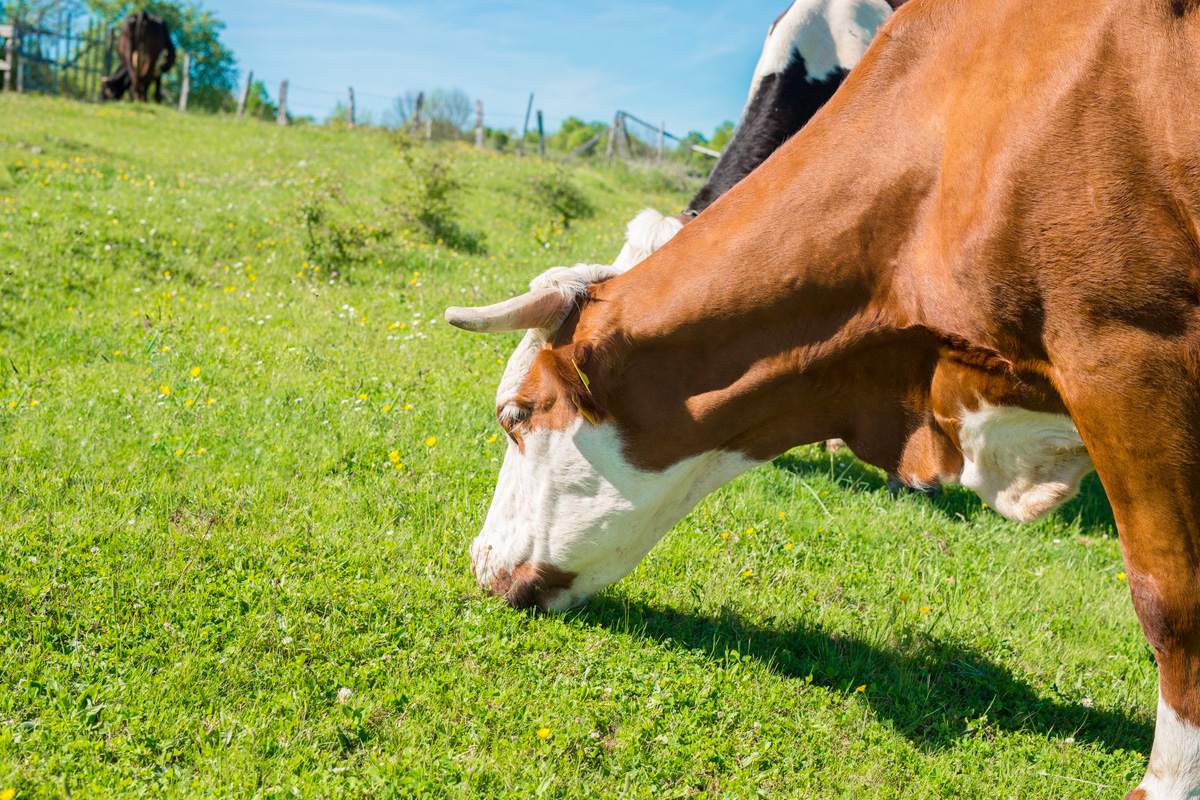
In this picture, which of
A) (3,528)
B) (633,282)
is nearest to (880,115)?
(633,282)

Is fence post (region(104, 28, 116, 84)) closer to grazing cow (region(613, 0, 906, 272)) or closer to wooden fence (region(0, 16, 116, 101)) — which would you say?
wooden fence (region(0, 16, 116, 101))

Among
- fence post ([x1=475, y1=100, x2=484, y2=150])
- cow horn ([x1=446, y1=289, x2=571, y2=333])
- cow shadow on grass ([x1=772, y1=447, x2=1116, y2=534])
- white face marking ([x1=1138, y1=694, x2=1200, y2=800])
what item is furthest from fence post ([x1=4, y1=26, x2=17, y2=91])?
white face marking ([x1=1138, y1=694, x2=1200, y2=800])

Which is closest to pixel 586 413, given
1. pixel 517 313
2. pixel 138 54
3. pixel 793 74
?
pixel 517 313

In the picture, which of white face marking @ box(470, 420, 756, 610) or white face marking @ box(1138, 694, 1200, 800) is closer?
white face marking @ box(1138, 694, 1200, 800)

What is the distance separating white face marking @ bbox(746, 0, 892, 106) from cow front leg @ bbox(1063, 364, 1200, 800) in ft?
13.9

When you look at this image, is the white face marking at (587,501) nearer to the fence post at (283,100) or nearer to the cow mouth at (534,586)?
the cow mouth at (534,586)

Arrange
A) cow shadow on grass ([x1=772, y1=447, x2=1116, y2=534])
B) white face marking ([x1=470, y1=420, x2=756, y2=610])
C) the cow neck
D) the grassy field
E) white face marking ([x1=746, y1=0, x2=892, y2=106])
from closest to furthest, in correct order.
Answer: the cow neck
the grassy field
white face marking ([x1=470, y1=420, x2=756, y2=610])
cow shadow on grass ([x1=772, y1=447, x2=1116, y2=534])
white face marking ([x1=746, y1=0, x2=892, y2=106])

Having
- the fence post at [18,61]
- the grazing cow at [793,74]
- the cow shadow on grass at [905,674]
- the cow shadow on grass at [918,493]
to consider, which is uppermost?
the fence post at [18,61]

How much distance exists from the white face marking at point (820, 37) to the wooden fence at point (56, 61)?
1038 inches

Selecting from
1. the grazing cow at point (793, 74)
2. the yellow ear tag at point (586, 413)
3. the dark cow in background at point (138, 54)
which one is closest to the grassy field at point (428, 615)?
the yellow ear tag at point (586, 413)

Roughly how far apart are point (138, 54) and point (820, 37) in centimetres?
2584

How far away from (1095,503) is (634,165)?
2287 cm

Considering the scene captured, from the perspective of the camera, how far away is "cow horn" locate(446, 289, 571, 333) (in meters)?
2.73

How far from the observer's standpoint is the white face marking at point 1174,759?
8.12 ft
